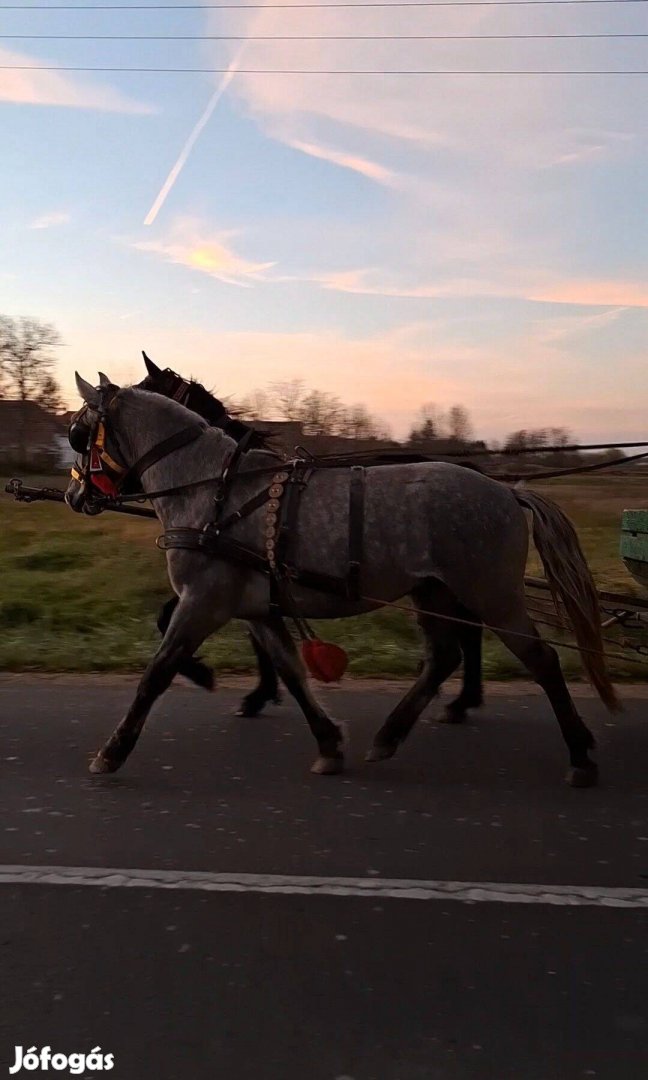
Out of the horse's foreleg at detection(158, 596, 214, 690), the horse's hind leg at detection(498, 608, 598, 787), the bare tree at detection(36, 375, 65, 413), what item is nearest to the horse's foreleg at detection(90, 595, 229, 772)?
the horse's foreleg at detection(158, 596, 214, 690)

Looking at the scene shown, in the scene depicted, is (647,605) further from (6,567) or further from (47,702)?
(6,567)

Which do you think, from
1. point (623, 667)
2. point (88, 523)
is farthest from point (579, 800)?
point (88, 523)

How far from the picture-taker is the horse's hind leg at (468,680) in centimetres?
542

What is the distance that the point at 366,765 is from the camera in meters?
4.66

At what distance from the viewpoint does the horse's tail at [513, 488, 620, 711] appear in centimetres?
462

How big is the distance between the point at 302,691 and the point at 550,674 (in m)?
1.24

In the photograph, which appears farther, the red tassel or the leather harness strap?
the red tassel

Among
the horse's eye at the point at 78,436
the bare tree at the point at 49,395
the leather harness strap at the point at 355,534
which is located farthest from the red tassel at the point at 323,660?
the bare tree at the point at 49,395

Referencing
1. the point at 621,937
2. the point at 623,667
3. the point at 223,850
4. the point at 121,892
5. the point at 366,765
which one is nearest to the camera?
the point at 621,937

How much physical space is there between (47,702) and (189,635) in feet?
5.95

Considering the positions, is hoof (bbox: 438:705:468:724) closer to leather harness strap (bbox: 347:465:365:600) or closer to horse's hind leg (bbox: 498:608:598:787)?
horse's hind leg (bbox: 498:608:598:787)

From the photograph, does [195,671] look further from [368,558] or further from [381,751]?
[368,558]

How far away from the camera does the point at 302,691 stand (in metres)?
4.57

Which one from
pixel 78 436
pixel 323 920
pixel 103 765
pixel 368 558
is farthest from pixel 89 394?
pixel 323 920
